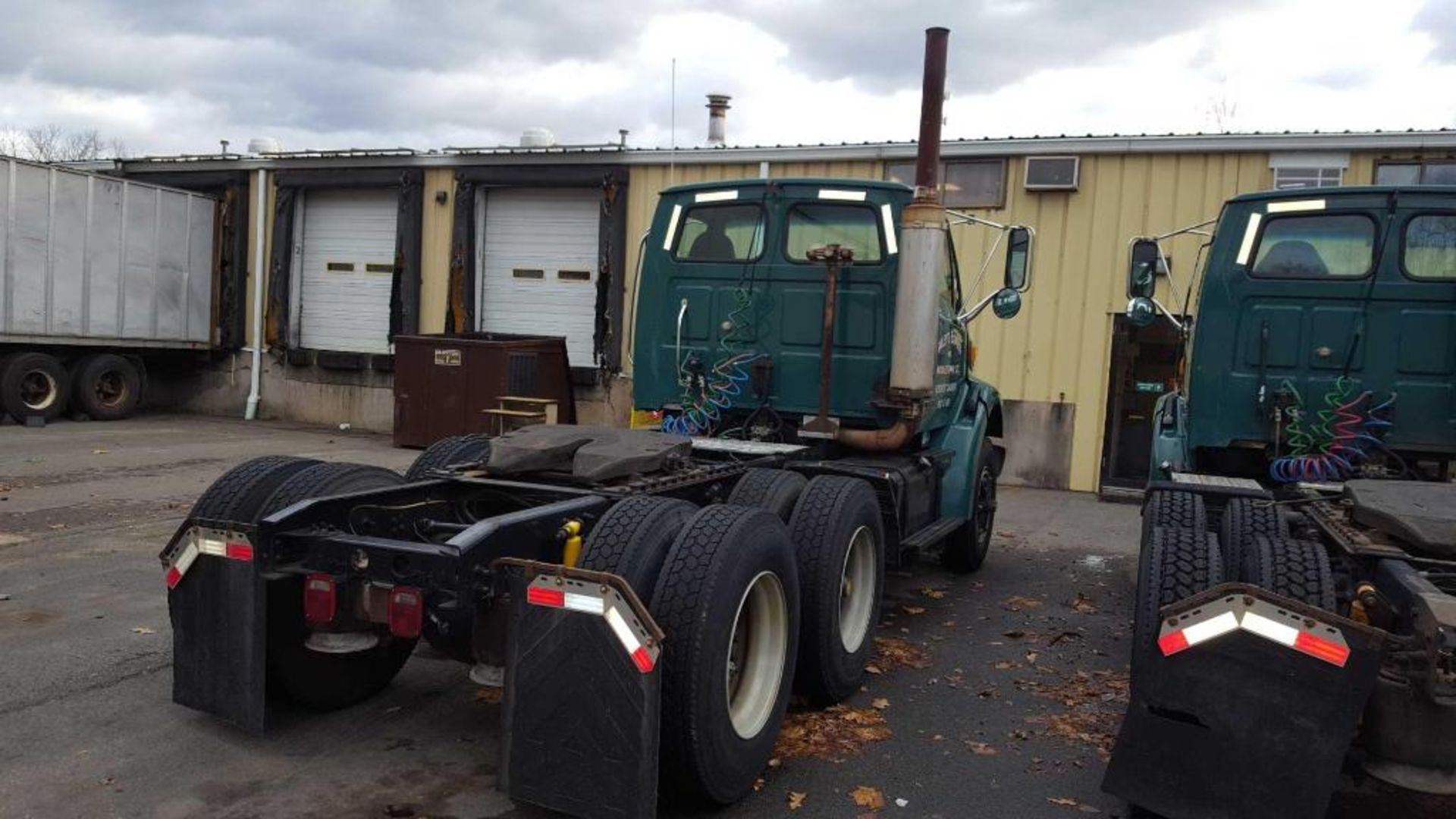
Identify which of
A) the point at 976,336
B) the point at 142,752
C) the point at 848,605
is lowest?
the point at 142,752

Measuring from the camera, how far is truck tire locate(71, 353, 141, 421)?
52.9ft

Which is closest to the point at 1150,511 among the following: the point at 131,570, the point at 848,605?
the point at 848,605

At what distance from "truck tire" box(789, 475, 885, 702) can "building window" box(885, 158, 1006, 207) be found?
Answer: 8.40m

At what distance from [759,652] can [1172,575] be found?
5.21 feet

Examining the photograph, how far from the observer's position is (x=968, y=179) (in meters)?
13.2

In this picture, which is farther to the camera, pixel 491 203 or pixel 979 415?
pixel 491 203

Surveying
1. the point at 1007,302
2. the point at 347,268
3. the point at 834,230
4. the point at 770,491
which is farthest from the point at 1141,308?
the point at 347,268

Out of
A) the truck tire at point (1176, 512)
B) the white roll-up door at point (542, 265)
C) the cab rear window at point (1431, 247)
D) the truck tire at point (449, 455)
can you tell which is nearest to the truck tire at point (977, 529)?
the truck tire at point (1176, 512)

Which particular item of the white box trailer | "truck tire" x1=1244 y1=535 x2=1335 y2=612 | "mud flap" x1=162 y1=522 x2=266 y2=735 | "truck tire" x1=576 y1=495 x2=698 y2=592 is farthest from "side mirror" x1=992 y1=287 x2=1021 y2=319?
the white box trailer

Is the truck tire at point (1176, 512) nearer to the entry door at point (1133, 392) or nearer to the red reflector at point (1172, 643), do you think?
the red reflector at point (1172, 643)

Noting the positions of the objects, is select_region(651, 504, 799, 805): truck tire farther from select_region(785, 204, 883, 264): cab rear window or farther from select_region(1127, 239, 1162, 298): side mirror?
select_region(1127, 239, 1162, 298): side mirror

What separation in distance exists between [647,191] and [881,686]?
10.8 m

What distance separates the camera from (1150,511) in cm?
513

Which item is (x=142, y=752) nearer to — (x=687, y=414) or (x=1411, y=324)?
(x=687, y=414)
